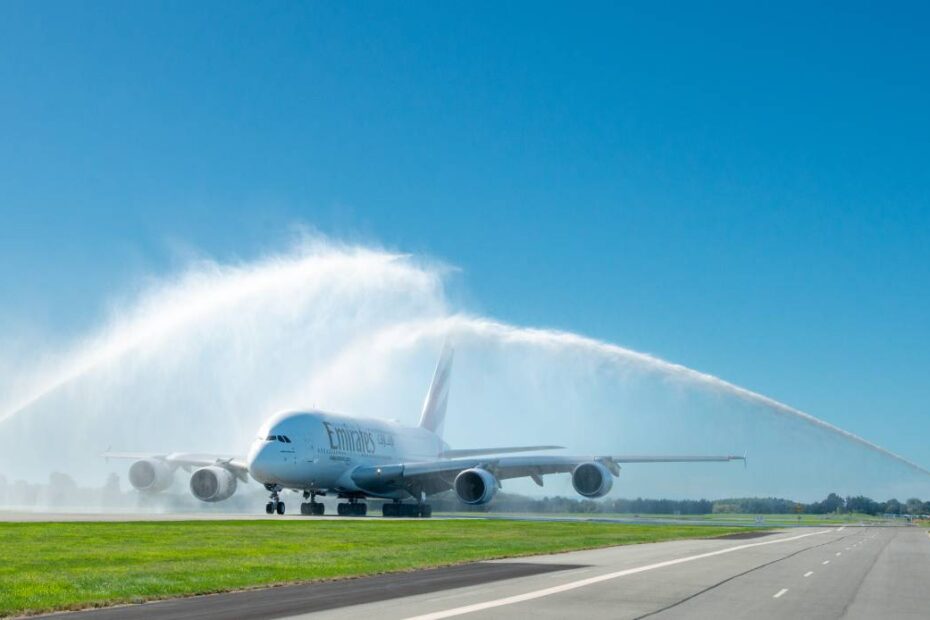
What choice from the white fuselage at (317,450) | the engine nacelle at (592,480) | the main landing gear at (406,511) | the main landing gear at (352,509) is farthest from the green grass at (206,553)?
the main landing gear at (406,511)

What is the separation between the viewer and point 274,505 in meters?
59.4

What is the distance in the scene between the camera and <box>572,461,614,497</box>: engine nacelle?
57.9 m

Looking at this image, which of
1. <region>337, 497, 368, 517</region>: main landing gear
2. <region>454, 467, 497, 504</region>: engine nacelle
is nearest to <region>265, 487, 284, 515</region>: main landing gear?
<region>337, 497, 368, 517</region>: main landing gear

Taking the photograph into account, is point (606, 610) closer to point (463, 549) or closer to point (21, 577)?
point (21, 577)

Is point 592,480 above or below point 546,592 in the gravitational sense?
above

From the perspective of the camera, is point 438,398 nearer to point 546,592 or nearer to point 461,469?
point 461,469

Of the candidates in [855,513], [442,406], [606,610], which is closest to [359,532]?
[606,610]

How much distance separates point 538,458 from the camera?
60406 mm

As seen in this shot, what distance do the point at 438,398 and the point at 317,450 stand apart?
96.7 ft

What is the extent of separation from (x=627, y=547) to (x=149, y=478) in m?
34.1

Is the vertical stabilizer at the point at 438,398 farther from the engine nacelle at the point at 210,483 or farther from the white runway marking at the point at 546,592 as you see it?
the white runway marking at the point at 546,592

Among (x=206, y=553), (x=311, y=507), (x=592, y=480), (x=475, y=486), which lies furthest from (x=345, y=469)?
(x=206, y=553)

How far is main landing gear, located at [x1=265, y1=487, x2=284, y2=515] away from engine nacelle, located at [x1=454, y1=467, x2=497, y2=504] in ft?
Answer: 33.8

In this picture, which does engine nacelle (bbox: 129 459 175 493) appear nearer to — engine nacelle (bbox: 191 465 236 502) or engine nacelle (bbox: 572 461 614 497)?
engine nacelle (bbox: 191 465 236 502)
